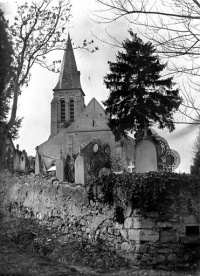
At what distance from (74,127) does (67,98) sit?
32.8ft

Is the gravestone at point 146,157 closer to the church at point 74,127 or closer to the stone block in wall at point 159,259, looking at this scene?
the stone block in wall at point 159,259

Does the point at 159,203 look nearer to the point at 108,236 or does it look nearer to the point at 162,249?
the point at 162,249

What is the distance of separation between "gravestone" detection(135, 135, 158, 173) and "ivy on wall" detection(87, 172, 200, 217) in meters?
0.76

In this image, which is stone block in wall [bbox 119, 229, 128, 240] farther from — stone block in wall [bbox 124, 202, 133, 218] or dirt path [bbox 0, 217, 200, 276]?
dirt path [bbox 0, 217, 200, 276]

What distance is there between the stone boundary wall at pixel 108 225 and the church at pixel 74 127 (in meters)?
19.1

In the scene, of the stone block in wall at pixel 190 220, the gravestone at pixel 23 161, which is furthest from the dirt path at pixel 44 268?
the gravestone at pixel 23 161

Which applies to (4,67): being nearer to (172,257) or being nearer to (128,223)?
(128,223)

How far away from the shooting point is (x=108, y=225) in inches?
313

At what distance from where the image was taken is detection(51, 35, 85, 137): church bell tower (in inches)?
2052

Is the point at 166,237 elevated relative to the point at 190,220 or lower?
lower

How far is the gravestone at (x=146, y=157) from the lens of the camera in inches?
336

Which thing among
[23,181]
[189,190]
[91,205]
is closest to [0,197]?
[23,181]

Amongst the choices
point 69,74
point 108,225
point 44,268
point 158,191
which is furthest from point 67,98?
point 44,268

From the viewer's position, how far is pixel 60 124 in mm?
52000
